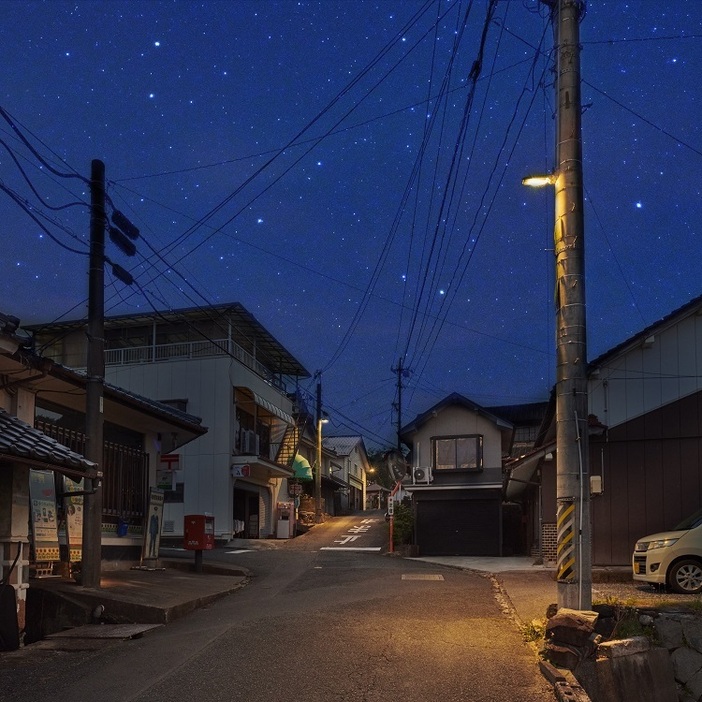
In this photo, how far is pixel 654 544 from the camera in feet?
42.5

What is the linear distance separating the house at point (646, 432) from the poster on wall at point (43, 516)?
11748 millimetres

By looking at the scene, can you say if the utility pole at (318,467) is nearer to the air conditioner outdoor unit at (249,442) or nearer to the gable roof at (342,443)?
the air conditioner outdoor unit at (249,442)

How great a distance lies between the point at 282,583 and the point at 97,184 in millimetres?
8865

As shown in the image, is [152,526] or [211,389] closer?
[152,526]

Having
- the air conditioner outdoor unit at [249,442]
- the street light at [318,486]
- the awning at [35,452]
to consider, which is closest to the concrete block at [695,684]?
the awning at [35,452]

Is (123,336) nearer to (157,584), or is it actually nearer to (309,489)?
(309,489)

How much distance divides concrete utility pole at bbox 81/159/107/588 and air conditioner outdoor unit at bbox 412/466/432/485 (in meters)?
19.6

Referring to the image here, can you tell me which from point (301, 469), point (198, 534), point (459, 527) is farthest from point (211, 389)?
point (198, 534)

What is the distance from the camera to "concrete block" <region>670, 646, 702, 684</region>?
8.87 metres

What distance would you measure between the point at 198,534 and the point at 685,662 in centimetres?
1069

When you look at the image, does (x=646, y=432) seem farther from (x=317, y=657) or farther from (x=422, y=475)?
(x=422, y=475)

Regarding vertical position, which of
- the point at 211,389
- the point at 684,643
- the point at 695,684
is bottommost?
the point at 695,684

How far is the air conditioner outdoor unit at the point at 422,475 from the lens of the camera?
30375 mm

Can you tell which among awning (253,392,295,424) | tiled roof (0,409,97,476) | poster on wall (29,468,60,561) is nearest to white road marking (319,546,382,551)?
awning (253,392,295,424)
